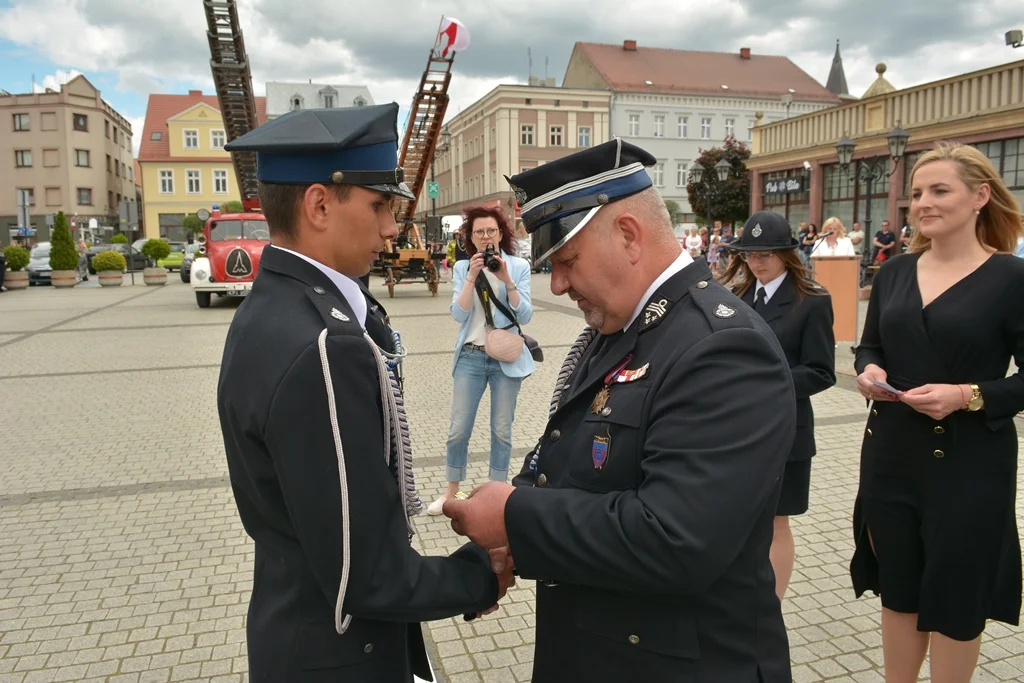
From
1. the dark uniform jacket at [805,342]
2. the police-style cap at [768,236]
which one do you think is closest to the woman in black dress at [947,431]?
the dark uniform jacket at [805,342]

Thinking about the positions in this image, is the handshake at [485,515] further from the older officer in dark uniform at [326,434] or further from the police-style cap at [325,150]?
the police-style cap at [325,150]

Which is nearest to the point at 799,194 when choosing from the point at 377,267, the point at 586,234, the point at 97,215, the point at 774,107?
the point at 377,267

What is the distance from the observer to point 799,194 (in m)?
28.8

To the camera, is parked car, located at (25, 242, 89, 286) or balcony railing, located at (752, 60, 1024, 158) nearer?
balcony railing, located at (752, 60, 1024, 158)

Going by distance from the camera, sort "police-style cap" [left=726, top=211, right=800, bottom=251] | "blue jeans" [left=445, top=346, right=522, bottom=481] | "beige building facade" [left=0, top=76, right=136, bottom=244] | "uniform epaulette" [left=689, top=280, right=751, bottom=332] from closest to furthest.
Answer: "uniform epaulette" [left=689, top=280, right=751, bottom=332] < "police-style cap" [left=726, top=211, right=800, bottom=251] < "blue jeans" [left=445, top=346, right=522, bottom=481] < "beige building facade" [left=0, top=76, right=136, bottom=244]

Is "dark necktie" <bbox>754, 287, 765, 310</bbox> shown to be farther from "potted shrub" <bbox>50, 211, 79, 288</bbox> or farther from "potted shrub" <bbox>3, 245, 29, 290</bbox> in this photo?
"potted shrub" <bbox>3, 245, 29, 290</bbox>

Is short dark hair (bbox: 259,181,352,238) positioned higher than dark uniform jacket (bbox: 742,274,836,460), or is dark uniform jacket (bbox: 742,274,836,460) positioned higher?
short dark hair (bbox: 259,181,352,238)

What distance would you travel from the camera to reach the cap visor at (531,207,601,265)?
62.6 inches

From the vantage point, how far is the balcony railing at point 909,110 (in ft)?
65.6

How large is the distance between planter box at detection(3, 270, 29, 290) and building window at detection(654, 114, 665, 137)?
46.8m

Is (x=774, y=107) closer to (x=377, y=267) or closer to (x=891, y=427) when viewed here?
(x=377, y=267)

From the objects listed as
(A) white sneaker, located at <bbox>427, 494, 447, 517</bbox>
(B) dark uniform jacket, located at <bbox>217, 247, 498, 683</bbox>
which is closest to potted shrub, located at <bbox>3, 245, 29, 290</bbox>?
(A) white sneaker, located at <bbox>427, 494, 447, 517</bbox>

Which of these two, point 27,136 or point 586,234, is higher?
point 27,136

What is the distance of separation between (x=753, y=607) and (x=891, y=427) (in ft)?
5.08
